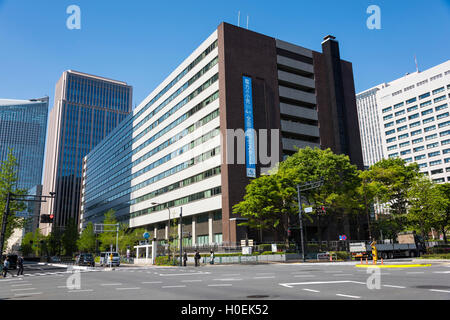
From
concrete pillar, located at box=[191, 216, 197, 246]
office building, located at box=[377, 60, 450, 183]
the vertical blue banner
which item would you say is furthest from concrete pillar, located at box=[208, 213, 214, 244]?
office building, located at box=[377, 60, 450, 183]

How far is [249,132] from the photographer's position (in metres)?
58.5

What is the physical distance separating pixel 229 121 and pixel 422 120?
102134mm

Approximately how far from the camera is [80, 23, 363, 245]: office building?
57.8 m

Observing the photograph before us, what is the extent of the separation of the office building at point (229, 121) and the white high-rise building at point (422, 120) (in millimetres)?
64450

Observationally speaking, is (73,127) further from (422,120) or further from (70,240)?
(422,120)

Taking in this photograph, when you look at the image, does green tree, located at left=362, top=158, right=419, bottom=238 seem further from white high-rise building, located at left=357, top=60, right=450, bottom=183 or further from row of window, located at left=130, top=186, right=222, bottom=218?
white high-rise building, located at left=357, top=60, right=450, bottom=183

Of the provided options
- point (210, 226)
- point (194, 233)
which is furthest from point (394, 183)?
point (194, 233)

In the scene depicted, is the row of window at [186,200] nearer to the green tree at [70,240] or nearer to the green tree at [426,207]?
the green tree at [426,207]

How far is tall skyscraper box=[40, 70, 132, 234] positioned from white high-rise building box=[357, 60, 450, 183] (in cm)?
13703

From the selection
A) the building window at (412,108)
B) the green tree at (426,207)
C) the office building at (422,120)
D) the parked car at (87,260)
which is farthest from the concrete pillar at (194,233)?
the building window at (412,108)

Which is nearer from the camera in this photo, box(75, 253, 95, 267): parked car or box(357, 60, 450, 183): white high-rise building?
box(75, 253, 95, 267): parked car

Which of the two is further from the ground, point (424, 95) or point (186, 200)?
point (424, 95)

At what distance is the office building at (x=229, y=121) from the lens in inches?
2276
